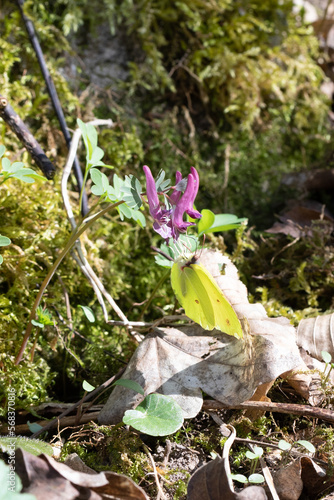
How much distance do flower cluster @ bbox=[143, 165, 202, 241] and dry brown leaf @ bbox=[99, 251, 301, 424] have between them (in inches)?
19.7

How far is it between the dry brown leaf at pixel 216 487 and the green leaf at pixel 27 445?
1.51 ft

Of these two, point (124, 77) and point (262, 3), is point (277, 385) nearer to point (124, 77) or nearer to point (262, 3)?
point (124, 77)

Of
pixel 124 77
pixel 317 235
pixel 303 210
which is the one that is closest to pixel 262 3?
pixel 124 77

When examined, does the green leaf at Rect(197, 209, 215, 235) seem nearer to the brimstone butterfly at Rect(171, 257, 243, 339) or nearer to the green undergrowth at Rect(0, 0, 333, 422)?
the brimstone butterfly at Rect(171, 257, 243, 339)

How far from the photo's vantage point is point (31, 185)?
218 centimetres

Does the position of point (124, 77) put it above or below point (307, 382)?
above

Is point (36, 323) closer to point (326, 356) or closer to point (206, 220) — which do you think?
point (206, 220)

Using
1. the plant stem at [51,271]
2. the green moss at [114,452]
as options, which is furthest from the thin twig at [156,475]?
the plant stem at [51,271]

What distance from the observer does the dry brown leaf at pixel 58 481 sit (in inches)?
40.9

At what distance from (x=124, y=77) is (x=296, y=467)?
259 centimetres

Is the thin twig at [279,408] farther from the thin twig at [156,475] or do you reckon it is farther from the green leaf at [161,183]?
the green leaf at [161,183]

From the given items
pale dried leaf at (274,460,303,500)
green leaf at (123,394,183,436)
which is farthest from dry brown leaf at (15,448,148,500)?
pale dried leaf at (274,460,303,500)

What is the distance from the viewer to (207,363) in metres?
1.61

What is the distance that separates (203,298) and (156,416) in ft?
1.39
